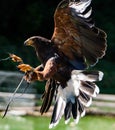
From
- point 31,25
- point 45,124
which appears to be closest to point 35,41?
point 45,124

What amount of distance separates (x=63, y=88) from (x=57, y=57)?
145 millimetres

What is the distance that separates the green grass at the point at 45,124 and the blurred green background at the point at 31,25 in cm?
382

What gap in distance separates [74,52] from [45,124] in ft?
20.4

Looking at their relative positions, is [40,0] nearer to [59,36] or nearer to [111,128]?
[111,128]

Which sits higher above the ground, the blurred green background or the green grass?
the green grass

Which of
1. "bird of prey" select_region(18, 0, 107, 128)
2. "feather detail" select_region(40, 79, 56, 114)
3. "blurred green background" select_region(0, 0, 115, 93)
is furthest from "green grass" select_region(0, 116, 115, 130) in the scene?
"bird of prey" select_region(18, 0, 107, 128)

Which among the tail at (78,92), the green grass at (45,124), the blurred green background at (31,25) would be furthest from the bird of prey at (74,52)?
the blurred green background at (31,25)

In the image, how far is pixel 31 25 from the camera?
13742 millimetres

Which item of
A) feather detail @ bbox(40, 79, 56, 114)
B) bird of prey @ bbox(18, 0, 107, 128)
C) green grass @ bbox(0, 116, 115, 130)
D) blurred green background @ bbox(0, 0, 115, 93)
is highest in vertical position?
bird of prey @ bbox(18, 0, 107, 128)

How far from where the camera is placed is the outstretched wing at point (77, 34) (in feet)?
7.60

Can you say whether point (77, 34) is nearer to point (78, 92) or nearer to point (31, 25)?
point (78, 92)

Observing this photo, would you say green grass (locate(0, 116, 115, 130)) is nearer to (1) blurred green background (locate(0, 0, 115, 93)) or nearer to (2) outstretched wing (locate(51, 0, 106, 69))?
(1) blurred green background (locate(0, 0, 115, 93))

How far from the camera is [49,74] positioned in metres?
2.25

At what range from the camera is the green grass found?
8.28 m
